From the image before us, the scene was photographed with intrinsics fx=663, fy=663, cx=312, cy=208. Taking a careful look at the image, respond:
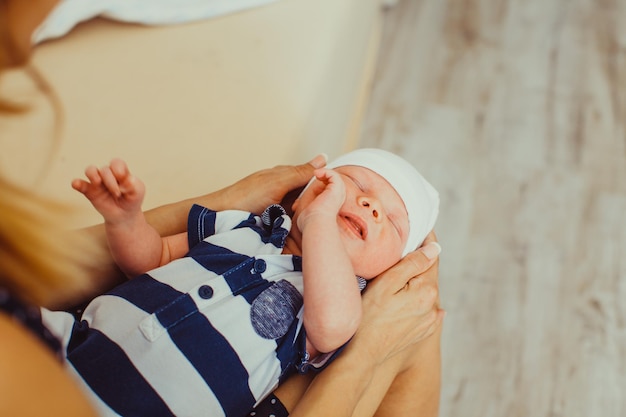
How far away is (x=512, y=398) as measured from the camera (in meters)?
1.55

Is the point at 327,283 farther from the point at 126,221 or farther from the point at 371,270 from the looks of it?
the point at 126,221

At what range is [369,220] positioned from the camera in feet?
3.41

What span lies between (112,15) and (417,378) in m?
1.03

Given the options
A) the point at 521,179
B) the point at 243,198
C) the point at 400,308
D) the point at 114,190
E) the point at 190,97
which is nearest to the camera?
the point at 114,190

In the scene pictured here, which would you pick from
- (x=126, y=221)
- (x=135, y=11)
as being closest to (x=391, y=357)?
(x=126, y=221)

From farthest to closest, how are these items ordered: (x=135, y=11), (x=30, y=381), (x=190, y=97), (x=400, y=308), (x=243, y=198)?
(x=135, y=11) → (x=190, y=97) → (x=243, y=198) → (x=400, y=308) → (x=30, y=381)

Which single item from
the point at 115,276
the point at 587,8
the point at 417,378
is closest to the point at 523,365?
the point at 417,378

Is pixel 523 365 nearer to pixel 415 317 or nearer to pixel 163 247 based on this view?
pixel 415 317

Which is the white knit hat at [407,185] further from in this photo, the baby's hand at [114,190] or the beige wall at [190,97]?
the baby's hand at [114,190]

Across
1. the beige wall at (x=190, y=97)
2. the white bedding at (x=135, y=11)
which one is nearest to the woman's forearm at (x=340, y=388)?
the beige wall at (x=190, y=97)

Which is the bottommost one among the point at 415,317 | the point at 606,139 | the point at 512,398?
the point at 512,398

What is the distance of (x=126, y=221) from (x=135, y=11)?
72 centimetres

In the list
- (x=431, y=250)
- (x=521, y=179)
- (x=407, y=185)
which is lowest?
(x=521, y=179)

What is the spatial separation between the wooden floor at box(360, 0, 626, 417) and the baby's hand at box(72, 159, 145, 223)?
96 centimetres
